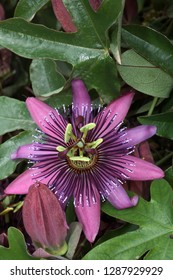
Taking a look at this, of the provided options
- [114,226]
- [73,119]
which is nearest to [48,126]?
[73,119]

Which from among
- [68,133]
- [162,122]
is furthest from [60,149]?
[162,122]

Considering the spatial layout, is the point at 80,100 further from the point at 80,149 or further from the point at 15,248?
the point at 15,248

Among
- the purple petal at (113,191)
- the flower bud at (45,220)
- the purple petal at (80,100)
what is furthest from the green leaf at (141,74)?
the flower bud at (45,220)

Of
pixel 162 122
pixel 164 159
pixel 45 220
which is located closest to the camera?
pixel 45 220

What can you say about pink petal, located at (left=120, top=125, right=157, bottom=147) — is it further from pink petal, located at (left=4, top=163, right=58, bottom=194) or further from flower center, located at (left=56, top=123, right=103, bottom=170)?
pink petal, located at (left=4, top=163, right=58, bottom=194)

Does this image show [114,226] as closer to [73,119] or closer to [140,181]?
[140,181]

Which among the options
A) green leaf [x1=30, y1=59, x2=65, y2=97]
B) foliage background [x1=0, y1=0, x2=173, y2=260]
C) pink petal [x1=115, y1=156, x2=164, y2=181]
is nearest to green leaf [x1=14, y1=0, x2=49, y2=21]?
foliage background [x1=0, y1=0, x2=173, y2=260]
